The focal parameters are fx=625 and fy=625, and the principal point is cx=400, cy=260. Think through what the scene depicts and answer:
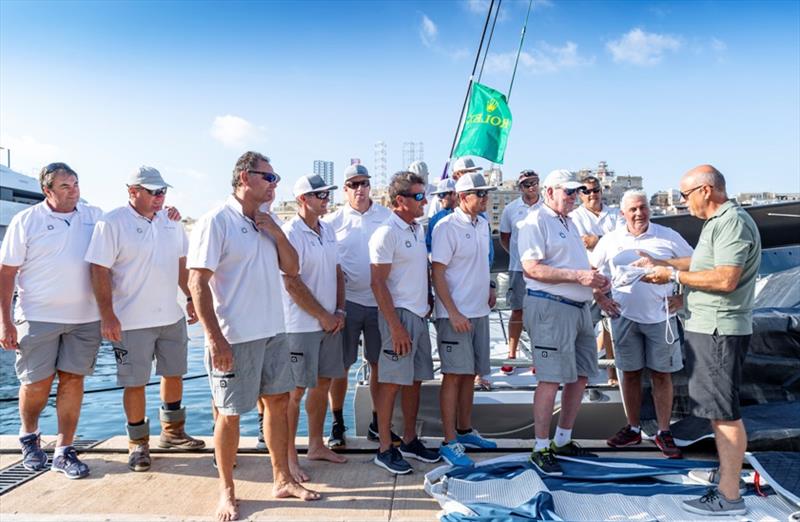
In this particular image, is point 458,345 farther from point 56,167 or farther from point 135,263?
point 56,167

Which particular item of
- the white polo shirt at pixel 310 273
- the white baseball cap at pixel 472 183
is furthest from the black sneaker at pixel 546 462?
the white baseball cap at pixel 472 183

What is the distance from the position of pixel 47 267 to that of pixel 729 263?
4097mm

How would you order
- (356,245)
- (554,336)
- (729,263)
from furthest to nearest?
1. (356,245)
2. (554,336)
3. (729,263)

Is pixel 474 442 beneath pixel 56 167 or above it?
beneath

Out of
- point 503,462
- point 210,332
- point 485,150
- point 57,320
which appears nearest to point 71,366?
point 57,320

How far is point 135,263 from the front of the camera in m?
4.10

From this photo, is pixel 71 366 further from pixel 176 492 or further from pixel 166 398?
pixel 176 492

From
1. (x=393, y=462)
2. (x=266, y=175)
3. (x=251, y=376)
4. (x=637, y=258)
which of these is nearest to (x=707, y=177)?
(x=637, y=258)

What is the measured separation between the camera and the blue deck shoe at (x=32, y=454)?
4.09 meters

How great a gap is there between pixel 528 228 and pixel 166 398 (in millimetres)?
2841

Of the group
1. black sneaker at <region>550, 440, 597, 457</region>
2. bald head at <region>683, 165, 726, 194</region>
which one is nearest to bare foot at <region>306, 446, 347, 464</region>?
black sneaker at <region>550, 440, 597, 457</region>

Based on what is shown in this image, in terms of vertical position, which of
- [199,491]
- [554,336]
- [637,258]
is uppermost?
[637,258]

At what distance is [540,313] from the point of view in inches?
161

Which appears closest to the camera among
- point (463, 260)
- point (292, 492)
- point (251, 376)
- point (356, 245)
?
point (251, 376)
